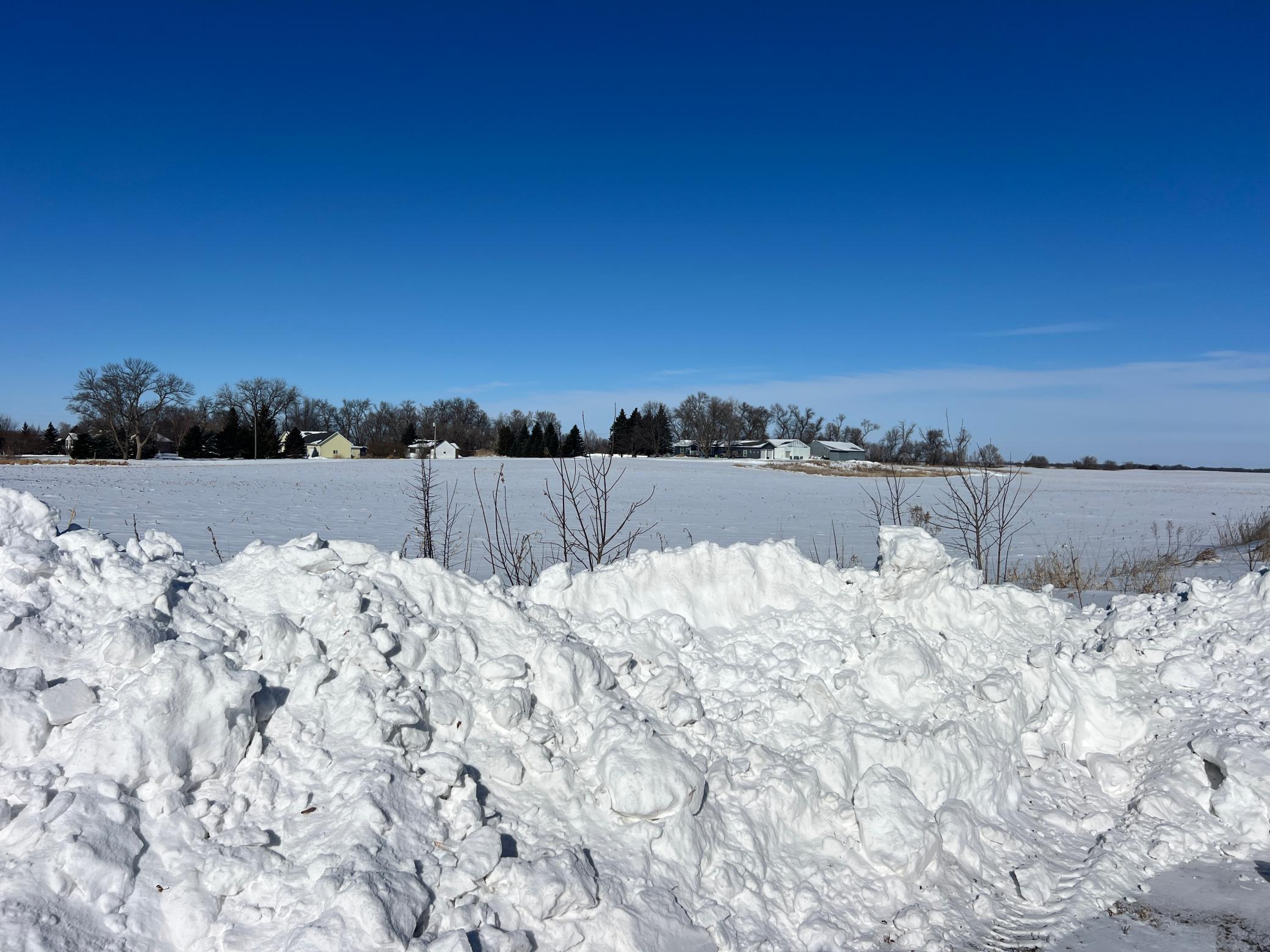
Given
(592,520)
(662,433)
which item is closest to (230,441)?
(662,433)

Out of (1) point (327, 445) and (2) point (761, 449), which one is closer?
(1) point (327, 445)

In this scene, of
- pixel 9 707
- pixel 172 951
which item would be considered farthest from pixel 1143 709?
pixel 9 707

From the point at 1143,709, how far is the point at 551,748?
3799 millimetres

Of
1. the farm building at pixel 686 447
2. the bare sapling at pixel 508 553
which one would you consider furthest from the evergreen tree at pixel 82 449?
the farm building at pixel 686 447

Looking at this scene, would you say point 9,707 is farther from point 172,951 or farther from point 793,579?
point 793,579

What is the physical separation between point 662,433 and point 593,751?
76.7 meters

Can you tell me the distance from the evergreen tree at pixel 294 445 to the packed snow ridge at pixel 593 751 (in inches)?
2994

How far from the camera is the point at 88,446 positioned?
191 feet

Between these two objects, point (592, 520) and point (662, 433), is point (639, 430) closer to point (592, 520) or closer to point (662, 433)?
point (662, 433)

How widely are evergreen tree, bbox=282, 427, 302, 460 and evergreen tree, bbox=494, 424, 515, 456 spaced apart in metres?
19.4

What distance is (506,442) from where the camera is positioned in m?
75.1

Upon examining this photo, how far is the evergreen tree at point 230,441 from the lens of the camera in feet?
214

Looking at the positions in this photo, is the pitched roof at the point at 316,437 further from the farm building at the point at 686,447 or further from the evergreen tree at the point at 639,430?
the farm building at the point at 686,447

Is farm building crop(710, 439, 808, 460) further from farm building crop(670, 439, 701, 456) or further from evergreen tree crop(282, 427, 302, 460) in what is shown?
evergreen tree crop(282, 427, 302, 460)
